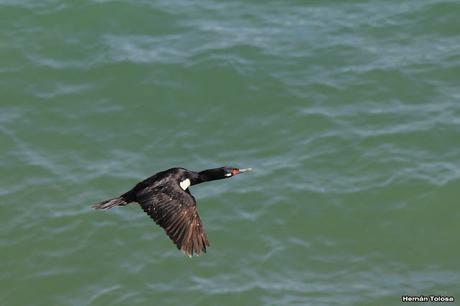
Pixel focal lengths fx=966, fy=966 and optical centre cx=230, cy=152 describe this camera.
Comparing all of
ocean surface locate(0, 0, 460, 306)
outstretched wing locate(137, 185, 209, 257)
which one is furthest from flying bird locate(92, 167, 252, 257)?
ocean surface locate(0, 0, 460, 306)

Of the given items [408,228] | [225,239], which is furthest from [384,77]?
[225,239]

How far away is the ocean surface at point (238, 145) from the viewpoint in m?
16.1

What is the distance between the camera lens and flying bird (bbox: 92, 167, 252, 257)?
39.6 feet

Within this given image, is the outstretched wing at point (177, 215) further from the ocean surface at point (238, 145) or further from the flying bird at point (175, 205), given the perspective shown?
the ocean surface at point (238, 145)

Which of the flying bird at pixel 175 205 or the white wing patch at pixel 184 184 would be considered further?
the white wing patch at pixel 184 184

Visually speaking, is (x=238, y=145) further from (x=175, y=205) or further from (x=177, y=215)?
(x=177, y=215)

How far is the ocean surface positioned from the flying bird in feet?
10.3

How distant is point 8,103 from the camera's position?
789 inches

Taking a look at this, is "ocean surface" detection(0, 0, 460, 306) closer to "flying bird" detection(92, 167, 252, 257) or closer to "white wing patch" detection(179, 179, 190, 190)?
"white wing patch" detection(179, 179, 190, 190)

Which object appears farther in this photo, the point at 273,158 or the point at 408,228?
the point at 273,158

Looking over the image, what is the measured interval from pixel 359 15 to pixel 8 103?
26.2 feet

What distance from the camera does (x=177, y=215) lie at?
12.4m

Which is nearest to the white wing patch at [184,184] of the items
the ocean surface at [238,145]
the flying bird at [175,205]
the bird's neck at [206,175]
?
the flying bird at [175,205]

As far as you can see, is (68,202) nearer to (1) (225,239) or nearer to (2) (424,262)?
(1) (225,239)
